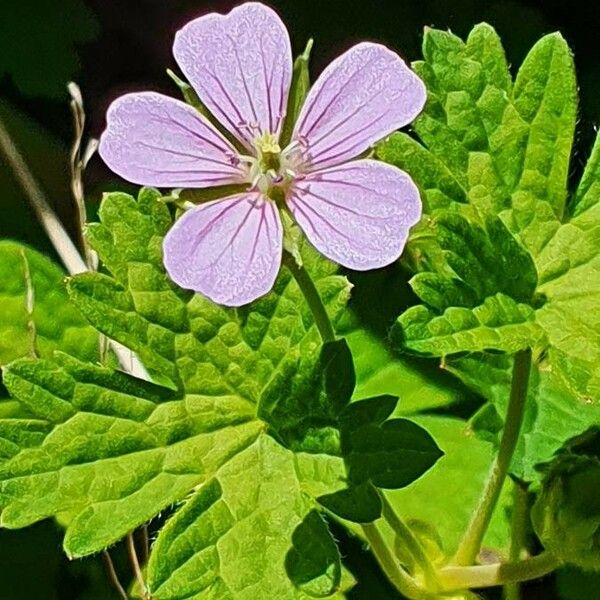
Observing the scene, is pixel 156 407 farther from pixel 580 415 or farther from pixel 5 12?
pixel 5 12

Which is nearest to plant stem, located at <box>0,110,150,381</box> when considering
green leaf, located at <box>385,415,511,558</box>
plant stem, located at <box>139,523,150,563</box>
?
plant stem, located at <box>139,523,150,563</box>

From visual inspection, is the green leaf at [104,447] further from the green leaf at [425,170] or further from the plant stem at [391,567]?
the green leaf at [425,170]

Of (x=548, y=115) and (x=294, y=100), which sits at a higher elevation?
(x=294, y=100)

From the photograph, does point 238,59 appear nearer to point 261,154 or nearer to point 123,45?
point 261,154

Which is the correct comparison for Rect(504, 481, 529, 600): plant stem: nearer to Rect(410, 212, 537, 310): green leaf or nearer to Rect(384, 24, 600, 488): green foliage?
Rect(384, 24, 600, 488): green foliage

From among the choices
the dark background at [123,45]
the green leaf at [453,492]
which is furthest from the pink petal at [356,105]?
the dark background at [123,45]

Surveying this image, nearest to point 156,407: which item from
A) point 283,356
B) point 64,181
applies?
point 283,356

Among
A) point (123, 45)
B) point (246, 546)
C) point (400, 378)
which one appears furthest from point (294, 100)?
point (123, 45)
